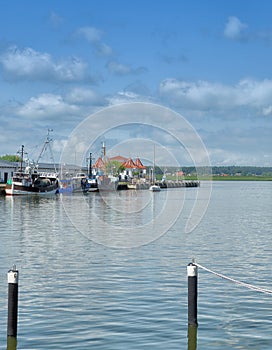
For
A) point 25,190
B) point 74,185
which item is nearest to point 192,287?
point 25,190

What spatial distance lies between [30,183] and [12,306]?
401ft

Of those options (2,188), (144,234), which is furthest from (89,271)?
(2,188)

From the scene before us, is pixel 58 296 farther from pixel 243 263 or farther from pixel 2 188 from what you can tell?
pixel 2 188

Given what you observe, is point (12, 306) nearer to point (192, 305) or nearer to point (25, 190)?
point (192, 305)

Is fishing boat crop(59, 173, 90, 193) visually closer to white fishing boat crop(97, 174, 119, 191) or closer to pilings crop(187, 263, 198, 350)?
white fishing boat crop(97, 174, 119, 191)

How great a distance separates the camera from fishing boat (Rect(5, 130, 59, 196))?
12900 centimetres

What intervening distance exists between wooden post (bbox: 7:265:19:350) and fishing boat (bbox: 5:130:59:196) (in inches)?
4369

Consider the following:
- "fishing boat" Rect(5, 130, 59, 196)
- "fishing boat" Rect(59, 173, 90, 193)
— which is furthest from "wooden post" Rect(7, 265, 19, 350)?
"fishing boat" Rect(59, 173, 90, 193)

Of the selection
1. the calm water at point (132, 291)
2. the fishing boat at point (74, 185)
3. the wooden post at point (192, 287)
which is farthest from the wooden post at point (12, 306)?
the fishing boat at point (74, 185)

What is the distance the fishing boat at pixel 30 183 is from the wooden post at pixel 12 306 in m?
111

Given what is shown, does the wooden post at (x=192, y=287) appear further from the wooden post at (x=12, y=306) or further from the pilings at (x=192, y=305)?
the wooden post at (x=12, y=306)

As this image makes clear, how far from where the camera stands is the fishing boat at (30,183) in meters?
129

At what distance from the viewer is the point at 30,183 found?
138 metres

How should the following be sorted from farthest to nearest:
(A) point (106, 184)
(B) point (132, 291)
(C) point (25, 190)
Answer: (A) point (106, 184) → (C) point (25, 190) → (B) point (132, 291)
